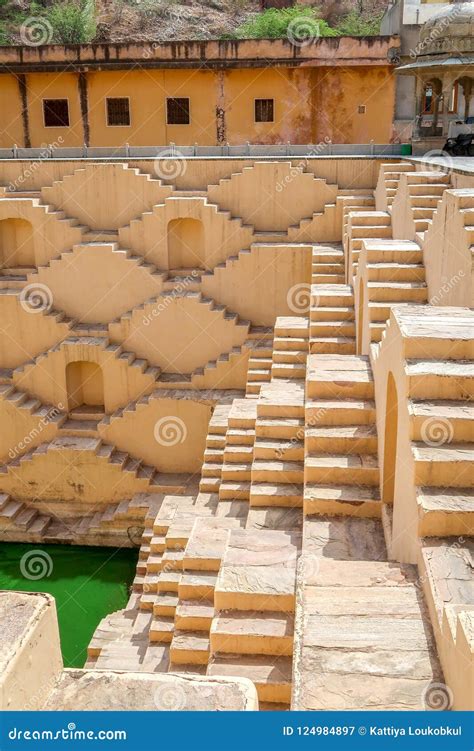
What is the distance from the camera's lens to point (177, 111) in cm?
1873

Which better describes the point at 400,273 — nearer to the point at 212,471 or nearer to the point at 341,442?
the point at 341,442

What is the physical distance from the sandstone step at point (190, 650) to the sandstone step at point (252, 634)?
127 centimetres

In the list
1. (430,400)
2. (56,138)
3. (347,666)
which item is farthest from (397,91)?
(347,666)

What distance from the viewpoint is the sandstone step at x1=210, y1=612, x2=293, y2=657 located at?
5.67m

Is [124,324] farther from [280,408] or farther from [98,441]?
[280,408]

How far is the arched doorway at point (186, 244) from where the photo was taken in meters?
14.1

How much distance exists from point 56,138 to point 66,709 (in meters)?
18.6
